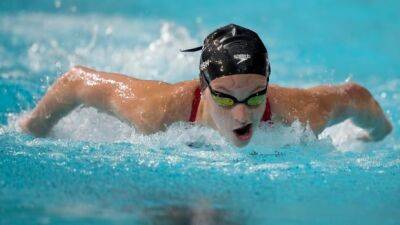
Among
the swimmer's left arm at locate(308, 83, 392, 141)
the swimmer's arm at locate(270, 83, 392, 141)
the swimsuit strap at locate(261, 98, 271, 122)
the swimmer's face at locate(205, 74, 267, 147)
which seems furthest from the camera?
the swimmer's left arm at locate(308, 83, 392, 141)

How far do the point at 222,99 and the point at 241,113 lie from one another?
4.9 inches

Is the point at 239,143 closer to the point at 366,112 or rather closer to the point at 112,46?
the point at 366,112

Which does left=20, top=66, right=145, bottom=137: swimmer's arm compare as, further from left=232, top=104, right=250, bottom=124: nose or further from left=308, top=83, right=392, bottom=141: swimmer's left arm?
left=308, top=83, right=392, bottom=141: swimmer's left arm

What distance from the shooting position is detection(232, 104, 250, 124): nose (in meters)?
3.50

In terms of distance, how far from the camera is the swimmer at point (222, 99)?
3.52 m

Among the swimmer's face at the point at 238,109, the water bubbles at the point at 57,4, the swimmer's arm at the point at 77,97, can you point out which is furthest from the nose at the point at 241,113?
the water bubbles at the point at 57,4

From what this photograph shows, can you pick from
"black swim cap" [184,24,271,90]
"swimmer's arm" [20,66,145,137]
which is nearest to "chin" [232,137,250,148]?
"black swim cap" [184,24,271,90]

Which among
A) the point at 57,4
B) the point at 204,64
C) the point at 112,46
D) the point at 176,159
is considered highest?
the point at 57,4

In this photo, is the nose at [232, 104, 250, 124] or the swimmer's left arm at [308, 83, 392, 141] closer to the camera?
the nose at [232, 104, 250, 124]

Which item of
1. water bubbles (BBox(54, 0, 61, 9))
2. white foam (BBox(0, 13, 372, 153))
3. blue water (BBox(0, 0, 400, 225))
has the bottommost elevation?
blue water (BBox(0, 0, 400, 225))

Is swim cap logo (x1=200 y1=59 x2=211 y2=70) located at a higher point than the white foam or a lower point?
lower

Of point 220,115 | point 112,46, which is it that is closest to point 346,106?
point 220,115

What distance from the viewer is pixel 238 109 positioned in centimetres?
351

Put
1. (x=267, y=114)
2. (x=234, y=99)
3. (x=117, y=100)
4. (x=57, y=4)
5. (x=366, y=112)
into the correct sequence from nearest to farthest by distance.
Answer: (x=234, y=99) < (x=267, y=114) < (x=117, y=100) < (x=366, y=112) < (x=57, y=4)
